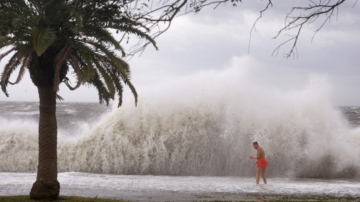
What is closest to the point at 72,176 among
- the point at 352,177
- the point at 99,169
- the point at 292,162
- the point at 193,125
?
the point at 99,169

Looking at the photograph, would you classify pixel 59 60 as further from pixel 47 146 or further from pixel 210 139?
pixel 210 139

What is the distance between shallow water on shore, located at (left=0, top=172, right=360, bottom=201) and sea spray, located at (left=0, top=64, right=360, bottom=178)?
1.45 meters

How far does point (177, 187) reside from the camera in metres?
12.4

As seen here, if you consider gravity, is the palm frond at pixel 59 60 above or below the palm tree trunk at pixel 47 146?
above

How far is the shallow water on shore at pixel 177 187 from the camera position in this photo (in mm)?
10914

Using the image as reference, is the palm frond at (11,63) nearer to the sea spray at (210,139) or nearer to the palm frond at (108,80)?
the palm frond at (108,80)

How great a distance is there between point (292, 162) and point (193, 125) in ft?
16.4

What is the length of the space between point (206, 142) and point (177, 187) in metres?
4.81

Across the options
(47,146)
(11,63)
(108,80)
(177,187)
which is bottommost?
(177,187)

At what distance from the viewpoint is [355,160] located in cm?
1650

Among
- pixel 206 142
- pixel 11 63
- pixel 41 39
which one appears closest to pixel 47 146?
pixel 11 63

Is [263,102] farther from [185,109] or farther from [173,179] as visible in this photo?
[173,179]

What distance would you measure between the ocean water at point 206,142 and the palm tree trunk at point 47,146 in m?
5.66

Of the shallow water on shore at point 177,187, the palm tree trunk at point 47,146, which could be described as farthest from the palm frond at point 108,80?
the shallow water on shore at point 177,187
